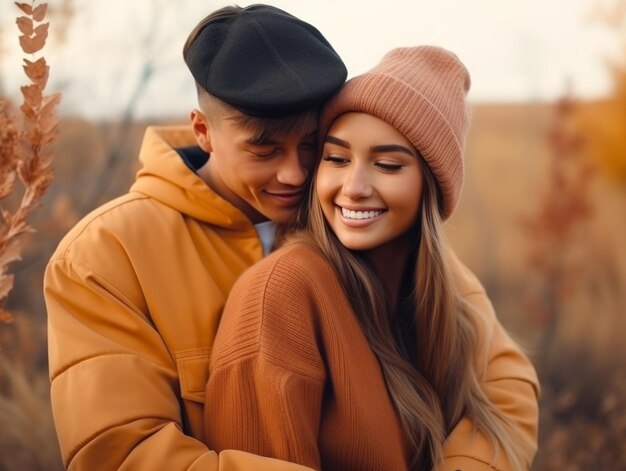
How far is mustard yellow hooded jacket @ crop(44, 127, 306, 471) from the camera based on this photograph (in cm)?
231

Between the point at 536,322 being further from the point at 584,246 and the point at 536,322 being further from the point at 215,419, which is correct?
the point at 215,419

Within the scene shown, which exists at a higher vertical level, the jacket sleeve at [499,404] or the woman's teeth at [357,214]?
the woman's teeth at [357,214]

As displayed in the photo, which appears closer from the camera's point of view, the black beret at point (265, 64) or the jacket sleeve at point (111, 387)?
the jacket sleeve at point (111, 387)

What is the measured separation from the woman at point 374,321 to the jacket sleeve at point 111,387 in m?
0.12

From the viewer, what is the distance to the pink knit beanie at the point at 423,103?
2.53m

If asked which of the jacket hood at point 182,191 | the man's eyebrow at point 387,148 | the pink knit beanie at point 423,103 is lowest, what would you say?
the jacket hood at point 182,191

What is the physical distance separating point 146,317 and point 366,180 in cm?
77

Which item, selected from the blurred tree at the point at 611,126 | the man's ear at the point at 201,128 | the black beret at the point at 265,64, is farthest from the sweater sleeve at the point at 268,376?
the blurred tree at the point at 611,126

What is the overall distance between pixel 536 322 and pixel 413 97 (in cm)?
372

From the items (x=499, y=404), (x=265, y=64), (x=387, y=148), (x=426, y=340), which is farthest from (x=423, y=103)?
(x=499, y=404)

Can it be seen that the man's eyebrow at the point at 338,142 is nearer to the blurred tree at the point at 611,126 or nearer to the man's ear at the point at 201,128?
the man's ear at the point at 201,128

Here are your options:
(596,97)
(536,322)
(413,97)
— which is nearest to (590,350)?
(536,322)

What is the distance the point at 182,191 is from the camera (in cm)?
279

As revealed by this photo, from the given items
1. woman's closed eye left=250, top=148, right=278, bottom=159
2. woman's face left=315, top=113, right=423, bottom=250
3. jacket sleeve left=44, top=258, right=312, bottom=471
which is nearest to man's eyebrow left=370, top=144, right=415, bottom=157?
woman's face left=315, top=113, right=423, bottom=250
